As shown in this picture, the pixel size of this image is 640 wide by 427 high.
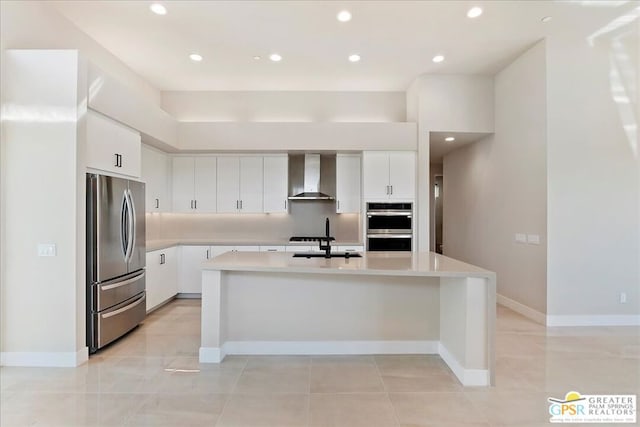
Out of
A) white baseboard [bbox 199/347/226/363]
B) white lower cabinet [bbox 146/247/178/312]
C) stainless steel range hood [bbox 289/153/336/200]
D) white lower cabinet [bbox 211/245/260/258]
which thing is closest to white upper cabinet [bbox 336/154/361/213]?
stainless steel range hood [bbox 289/153/336/200]

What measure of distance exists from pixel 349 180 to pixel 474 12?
9.36ft

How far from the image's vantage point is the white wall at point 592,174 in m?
4.25

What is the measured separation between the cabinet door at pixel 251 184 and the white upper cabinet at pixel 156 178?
1.20m

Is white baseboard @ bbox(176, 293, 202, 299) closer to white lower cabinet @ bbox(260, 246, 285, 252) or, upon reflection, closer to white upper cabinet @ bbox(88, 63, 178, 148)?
white lower cabinet @ bbox(260, 246, 285, 252)

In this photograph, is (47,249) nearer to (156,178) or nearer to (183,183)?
(156,178)

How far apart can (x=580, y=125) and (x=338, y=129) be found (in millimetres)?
3164

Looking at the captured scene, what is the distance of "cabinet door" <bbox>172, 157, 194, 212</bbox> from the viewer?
227 inches

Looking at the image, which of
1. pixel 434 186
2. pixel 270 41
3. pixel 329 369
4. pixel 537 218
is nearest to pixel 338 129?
pixel 270 41

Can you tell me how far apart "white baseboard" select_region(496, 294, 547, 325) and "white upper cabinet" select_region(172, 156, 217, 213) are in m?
4.76

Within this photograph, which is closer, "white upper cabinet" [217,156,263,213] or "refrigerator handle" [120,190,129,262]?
"refrigerator handle" [120,190,129,262]

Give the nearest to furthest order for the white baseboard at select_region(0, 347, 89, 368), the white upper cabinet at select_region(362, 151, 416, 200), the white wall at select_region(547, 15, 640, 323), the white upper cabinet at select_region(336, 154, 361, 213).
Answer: the white baseboard at select_region(0, 347, 89, 368) → the white wall at select_region(547, 15, 640, 323) → the white upper cabinet at select_region(362, 151, 416, 200) → the white upper cabinet at select_region(336, 154, 361, 213)

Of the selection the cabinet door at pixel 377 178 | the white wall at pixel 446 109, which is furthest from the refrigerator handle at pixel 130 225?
the white wall at pixel 446 109

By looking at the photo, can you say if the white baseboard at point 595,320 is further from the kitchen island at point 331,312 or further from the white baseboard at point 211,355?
the white baseboard at point 211,355

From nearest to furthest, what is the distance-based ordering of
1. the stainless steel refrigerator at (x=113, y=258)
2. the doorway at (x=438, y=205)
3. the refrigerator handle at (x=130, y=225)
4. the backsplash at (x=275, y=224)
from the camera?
1. the stainless steel refrigerator at (x=113, y=258)
2. the refrigerator handle at (x=130, y=225)
3. the backsplash at (x=275, y=224)
4. the doorway at (x=438, y=205)
